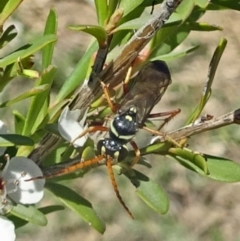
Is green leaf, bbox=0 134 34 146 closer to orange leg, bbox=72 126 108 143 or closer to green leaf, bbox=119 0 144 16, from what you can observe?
orange leg, bbox=72 126 108 143

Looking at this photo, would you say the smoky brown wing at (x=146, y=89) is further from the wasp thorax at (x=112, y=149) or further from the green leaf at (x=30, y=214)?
the green leaf at (x=30, y=214)

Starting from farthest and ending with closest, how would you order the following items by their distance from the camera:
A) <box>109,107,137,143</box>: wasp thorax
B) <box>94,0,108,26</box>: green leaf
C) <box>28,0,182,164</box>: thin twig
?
<box>109,107,137,143</box>: wasp thorax
<box>94,0,108,26</box>: green leaf
<box>28,0,182,164</box>: thin twig

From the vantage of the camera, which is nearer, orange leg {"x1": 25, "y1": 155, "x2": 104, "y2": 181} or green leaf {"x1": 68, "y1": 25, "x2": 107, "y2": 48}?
green leaf {"x1": 68, "y1": 25, "x2": 107, "y2": 48}

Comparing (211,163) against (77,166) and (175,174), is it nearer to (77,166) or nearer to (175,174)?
(77,166)

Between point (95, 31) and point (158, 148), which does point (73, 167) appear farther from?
point (95, 31)

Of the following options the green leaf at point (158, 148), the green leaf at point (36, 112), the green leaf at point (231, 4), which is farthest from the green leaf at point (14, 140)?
the green leaf at point (231, 4)

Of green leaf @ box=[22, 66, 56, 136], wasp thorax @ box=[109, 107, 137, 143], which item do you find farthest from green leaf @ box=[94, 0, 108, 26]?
wasp thorax @ box=[109, 107, 137, 143]

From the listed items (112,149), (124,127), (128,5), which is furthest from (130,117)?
(128,5)
